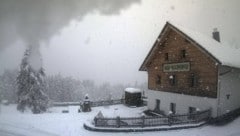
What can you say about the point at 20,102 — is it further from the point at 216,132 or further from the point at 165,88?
the point at 216,132

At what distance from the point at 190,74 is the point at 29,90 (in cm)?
2316

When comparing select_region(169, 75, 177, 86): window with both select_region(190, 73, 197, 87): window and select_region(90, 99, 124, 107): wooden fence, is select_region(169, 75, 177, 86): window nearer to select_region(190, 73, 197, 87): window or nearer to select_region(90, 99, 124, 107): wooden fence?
select_region(190, 73, 197, 87): window

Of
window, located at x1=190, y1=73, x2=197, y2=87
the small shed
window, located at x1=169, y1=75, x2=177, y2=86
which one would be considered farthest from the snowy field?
the small shed

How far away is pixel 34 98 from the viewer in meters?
36.8

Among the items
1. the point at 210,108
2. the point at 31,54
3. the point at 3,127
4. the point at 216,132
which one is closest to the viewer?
the point at 216,132

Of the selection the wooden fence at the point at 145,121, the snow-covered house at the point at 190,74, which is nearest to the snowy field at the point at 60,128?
the wooden fence at the point at 145,121

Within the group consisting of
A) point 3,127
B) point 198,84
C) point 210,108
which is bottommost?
point 3,127

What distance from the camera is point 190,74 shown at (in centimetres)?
2314

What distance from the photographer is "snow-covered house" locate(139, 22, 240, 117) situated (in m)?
20.9

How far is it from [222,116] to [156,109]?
7.77 m

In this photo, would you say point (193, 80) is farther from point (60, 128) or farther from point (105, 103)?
point (105, 103)

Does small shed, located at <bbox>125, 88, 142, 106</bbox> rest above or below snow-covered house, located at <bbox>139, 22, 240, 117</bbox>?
below

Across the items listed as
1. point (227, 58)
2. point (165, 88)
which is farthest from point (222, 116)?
point (165, 88)

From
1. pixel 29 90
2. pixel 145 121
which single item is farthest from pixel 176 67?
pixel 29 90
